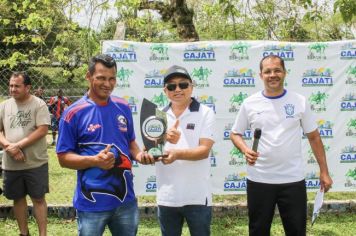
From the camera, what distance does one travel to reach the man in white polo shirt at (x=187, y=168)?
2.83 m

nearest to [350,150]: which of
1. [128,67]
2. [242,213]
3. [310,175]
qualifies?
[310,175]

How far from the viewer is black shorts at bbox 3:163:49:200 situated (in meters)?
4.25

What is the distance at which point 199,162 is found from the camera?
2.86 meters

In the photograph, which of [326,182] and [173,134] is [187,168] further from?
[326,182]

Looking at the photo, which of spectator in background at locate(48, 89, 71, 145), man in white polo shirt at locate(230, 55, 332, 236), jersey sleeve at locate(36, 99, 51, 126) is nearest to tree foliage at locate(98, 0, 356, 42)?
jersey sleeve at locate(36, 99, 51, 126)

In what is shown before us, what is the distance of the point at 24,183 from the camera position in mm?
4301

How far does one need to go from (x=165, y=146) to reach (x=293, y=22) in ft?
13.8

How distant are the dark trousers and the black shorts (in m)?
2.16

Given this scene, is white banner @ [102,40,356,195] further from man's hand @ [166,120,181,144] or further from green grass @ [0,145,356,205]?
man's hand @ [166,120,181,144]

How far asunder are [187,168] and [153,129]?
15.7 inches

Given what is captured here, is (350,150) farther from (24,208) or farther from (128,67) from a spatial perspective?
(24,208)

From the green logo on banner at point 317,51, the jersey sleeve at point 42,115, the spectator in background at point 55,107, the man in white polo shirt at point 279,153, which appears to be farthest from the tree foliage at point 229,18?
the spectator in background at point 55,107

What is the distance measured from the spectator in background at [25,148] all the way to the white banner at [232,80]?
1043mm

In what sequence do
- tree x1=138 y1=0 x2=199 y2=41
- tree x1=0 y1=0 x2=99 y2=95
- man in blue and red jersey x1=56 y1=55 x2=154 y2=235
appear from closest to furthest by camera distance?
man in blue and red jersey x1=56 y1=55 x2=154 y2=235 → tree x1=0 y1=0 x2=99 y2=95 → tree x1=138 y1=0 x2=199 y2=41
